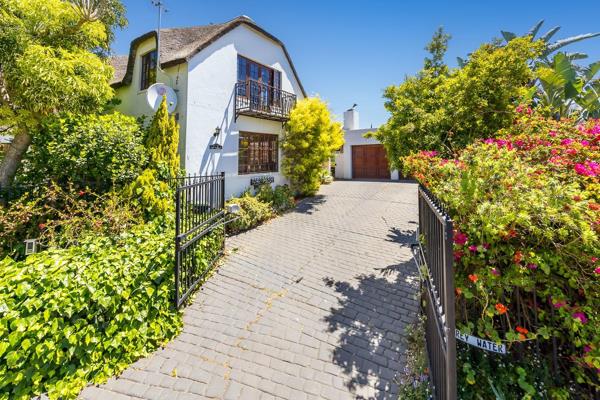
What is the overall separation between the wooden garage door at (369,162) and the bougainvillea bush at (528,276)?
1875 cm

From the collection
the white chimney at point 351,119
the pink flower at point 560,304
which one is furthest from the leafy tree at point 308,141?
the white chimney at point 351,119

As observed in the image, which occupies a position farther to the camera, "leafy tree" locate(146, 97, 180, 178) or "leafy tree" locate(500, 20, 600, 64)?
"leafy tree" locate(500, 20, 600, 64)

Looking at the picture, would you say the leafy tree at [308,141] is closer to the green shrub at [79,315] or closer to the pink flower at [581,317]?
the green shrub at [79,315]

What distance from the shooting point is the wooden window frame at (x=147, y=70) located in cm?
1091

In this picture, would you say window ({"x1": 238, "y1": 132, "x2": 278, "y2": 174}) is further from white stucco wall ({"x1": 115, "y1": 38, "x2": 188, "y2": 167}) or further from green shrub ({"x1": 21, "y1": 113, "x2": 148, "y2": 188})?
green shrub ({"x1": 21, "y1": 113, "x2": 148, "y2": 188})

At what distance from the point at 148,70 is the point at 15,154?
581cm

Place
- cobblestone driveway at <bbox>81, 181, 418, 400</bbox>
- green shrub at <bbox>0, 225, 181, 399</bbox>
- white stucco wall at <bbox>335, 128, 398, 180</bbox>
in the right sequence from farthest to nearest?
white stucco wall at <bbox>335, 128, 398, 180</bbox>, cobblestone driveway at <bbox>81, 181, 418, 400</bbox>, green shrub at <bbox>0, 225, 181, 399</bbox>

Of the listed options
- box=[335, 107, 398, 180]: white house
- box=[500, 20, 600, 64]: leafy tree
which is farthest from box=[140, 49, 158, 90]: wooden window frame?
box=[500, 20, 600, 64]: leafy tree

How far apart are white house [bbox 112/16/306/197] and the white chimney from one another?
11230 millimetres

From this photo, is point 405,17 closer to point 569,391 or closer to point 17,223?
point 569,391

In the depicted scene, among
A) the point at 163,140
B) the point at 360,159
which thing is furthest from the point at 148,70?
the point at 360,159

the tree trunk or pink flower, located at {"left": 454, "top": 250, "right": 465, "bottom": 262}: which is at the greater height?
the tree trunk

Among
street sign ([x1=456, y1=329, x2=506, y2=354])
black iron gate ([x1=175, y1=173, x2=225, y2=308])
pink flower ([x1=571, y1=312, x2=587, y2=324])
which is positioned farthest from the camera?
black iron gate ([x1=175, y1=173, x2=225, y2=308])

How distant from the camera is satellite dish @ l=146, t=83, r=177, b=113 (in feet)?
28.3
